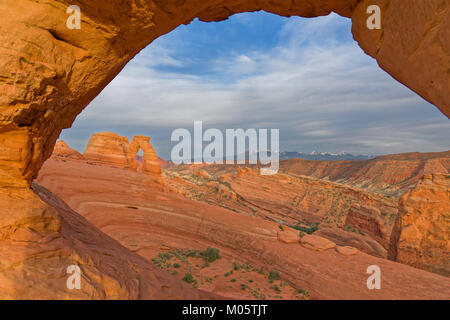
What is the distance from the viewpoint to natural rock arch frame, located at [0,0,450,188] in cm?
295

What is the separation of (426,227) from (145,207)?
17.6 metres

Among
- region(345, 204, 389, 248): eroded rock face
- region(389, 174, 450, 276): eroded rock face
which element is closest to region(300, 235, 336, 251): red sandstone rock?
region(389, 174, 450, 276): eroded rock face

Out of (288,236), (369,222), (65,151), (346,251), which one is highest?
(65,151)

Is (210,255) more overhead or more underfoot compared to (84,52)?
more underfoot

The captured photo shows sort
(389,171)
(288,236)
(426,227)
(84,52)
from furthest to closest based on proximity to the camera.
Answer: (389,171), (288,236), (426,227), (84,52)

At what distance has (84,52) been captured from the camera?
3.82 meters

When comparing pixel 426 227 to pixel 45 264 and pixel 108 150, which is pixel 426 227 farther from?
pixel 108 150

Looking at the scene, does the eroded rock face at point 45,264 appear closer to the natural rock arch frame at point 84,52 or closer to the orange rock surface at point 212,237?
the natural rock arch frame at point 84,52

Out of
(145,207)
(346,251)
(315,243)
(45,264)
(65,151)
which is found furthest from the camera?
(65,151)

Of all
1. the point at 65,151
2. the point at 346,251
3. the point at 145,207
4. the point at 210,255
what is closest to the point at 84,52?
the point at 210,255

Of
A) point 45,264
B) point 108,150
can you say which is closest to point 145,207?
point 45,264

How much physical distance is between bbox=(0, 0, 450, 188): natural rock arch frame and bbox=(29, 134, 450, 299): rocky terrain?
7.16 metres

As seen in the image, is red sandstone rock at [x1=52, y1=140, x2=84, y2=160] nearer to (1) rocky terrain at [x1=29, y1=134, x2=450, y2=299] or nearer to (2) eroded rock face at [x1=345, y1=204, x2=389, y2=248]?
(1) rocky terrain at [x1=29, y1=134, x2=450, y2=299]

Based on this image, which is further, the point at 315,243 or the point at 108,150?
the point at 108,150
